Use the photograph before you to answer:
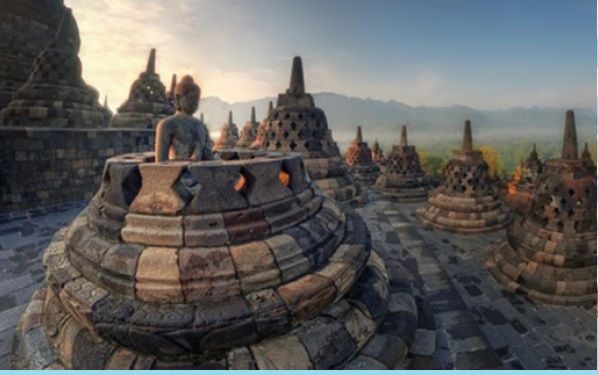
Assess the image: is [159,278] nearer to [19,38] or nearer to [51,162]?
[51,162]

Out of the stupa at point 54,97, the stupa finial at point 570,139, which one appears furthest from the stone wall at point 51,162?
the stupa finial at point 570,139

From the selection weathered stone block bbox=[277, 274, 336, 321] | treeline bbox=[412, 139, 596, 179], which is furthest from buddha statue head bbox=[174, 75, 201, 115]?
treeline bbox=[412, 139, 596, 179]

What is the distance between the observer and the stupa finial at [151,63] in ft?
46.3

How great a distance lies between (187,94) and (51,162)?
7676mm

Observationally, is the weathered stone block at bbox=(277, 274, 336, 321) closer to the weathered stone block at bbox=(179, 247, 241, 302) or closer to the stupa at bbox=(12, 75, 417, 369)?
the stupa at bbox=(12, 75, 417, 369)

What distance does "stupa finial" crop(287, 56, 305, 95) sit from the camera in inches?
355

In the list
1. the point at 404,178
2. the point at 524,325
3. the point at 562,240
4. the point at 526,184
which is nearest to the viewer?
the point at 524,325

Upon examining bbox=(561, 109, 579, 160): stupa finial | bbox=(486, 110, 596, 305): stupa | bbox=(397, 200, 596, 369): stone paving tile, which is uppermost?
bbox=(561, 109, 579, 160): stupa finial

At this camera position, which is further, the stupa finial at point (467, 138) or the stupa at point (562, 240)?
the stupa finial at point (467, 138)

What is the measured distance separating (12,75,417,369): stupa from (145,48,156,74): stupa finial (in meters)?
13.2

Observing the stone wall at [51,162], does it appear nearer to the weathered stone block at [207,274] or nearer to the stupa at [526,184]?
the weathered stone block at [207,274]

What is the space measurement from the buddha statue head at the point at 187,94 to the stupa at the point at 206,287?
35.8 inches

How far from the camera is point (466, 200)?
10.1 metres

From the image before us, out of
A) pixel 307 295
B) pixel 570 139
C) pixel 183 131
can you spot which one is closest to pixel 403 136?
pixel 570 139
